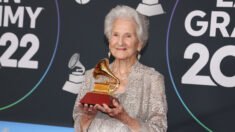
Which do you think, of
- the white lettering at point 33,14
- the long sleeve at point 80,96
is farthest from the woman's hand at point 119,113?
the white lettering at point 33,14

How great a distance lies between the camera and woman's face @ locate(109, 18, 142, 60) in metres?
2.29

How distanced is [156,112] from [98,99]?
1.36 ft

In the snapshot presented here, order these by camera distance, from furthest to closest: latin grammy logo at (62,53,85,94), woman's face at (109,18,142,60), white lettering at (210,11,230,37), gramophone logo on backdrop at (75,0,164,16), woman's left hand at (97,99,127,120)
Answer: latin grammy logo at (62,53,85,94) → gramophone logo on backdrop at (75,0,164,16) → white lettering at (210,11,230,37) → woman's face at (109,18,142,60) → woman's left hand at (97,99,127,120)

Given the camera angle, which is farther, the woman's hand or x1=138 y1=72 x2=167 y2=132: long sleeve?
x1=138 y1=72 x2=167 y2=132: long sleeve

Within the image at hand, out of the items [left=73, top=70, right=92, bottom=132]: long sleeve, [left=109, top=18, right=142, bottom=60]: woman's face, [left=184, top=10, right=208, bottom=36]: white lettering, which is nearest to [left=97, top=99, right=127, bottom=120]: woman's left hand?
[left=73, top=70, right=92, bottom=132]: long sleeve

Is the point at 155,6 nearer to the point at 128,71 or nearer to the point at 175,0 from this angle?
the point at 175,0

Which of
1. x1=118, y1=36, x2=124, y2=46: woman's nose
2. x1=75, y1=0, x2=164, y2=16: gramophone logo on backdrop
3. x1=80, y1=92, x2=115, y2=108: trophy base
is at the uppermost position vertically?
x1=75, y1=0, x2=164, y2=16: gramophone logo on backdrop

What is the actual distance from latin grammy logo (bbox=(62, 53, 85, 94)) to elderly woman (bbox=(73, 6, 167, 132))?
3.02 ft

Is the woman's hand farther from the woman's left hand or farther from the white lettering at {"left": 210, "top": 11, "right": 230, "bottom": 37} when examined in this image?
the white lettering at {"left": 210, "top": 11, "right": 230, "bottom": 37}

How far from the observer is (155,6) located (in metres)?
3.11

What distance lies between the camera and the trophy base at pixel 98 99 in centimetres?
194

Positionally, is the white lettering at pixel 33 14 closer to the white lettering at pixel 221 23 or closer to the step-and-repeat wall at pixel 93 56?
the step-and-repeat wall at pixel 93 56

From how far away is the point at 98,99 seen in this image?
197 centimetres

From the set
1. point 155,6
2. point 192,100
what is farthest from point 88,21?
point 192,100
